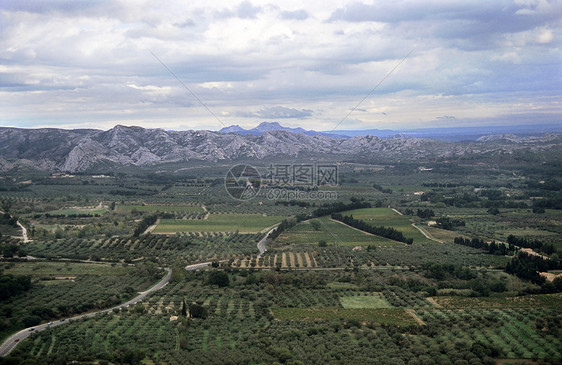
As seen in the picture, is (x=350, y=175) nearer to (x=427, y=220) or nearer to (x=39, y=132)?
(x=427, y=220)

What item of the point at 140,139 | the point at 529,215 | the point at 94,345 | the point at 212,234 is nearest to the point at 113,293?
the point at 94,345

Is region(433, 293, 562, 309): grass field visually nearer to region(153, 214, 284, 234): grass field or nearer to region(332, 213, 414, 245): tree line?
region(332, 213, 414, 245): tree line

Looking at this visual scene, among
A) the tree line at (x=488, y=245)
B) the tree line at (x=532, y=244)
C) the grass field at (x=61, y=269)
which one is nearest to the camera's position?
the grass field at (x=61, y=269)

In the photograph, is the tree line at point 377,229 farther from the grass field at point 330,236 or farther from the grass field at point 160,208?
the grass field at point 160,208

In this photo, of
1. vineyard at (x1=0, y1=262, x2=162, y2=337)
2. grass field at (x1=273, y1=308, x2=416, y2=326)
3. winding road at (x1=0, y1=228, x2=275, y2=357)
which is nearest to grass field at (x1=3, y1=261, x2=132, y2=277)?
vineyard at (x1=0, y1=262, x2=162, y2=337)

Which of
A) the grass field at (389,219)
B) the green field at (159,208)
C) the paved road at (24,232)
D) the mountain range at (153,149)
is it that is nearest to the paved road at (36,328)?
the paved road at (24,232)

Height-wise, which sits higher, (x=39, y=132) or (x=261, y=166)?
(x=39, y=132)
